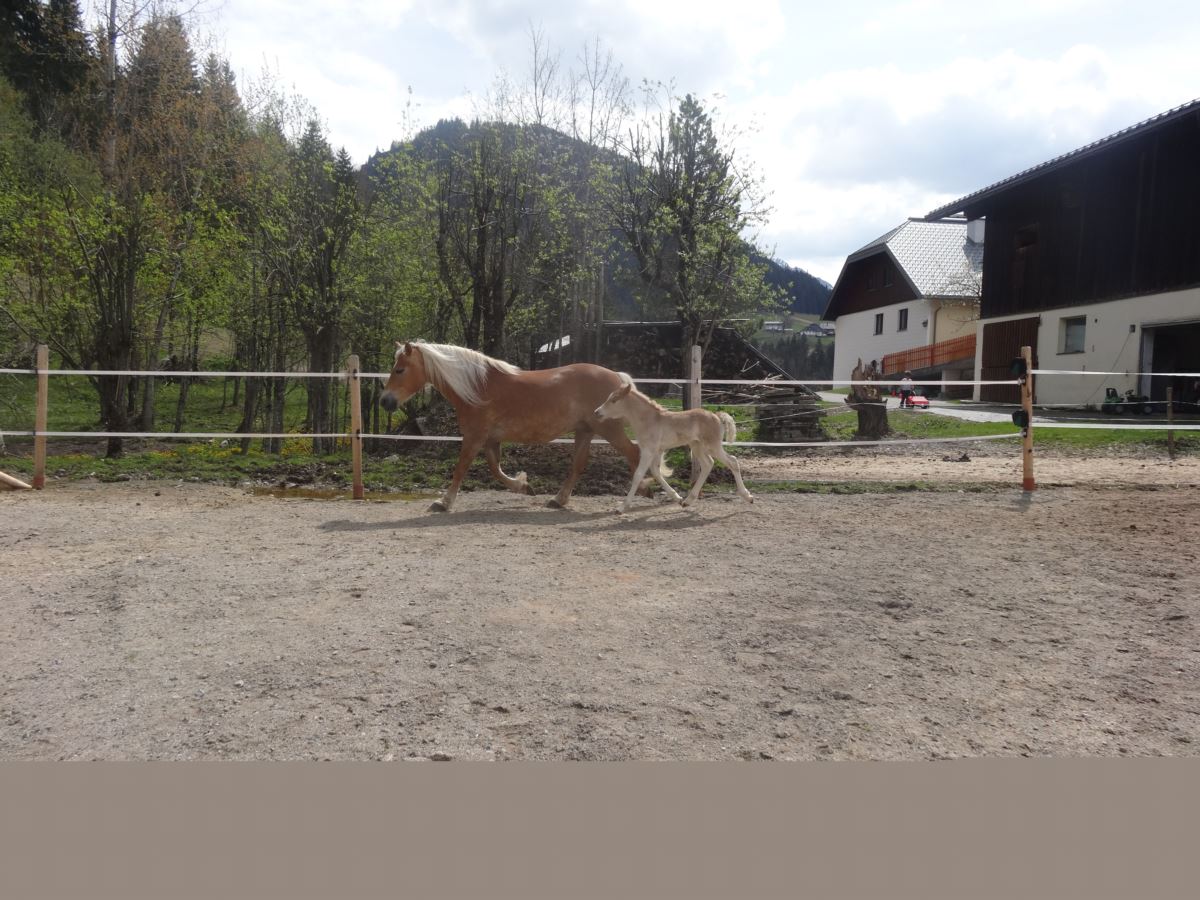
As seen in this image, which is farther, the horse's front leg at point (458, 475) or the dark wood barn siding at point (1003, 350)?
the dark wood barn siding at point (1003, 350)

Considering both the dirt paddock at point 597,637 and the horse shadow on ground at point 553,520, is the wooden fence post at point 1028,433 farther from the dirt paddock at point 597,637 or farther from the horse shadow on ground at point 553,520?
the horse shadow on ground at point 553,520

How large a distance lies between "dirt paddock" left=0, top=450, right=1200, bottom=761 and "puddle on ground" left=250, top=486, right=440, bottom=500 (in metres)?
1.26

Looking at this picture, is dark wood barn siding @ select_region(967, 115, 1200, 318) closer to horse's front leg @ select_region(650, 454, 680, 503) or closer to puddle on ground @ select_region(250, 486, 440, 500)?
horse's front leg @ select_region(650, 454, 680, 503)

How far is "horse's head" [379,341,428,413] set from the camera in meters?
6.93

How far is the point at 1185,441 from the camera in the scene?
12.5 meters

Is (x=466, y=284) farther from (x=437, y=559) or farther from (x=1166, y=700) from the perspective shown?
(x=1166, y=700)

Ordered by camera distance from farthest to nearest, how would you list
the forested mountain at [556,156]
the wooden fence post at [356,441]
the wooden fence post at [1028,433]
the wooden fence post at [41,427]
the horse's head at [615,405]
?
the forested mountain at [556,156] < the wooden fence post at [41,427] < the wooden fence post at [1028,433] < the wooden fence post at [356,441] < the horse's head at [615,405]

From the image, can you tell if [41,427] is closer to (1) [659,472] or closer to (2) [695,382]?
(1) [659,472]

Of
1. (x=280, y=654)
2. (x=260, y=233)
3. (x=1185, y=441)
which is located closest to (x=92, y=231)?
(x=260, y=233)

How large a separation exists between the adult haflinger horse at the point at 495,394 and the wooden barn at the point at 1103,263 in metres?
15.3

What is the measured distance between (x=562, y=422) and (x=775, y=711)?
4.68 meters

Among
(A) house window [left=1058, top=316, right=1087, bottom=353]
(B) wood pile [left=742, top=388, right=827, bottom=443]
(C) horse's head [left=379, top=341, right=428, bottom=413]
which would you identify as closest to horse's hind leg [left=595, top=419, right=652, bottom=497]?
(C) horse's head [left=379, top=341, right=428, bottom=413]

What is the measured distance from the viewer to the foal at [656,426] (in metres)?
6.82

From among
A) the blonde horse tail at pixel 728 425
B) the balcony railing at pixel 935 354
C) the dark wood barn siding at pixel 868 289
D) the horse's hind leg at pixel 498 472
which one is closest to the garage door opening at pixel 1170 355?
the balcony railing at pixel 935 354
